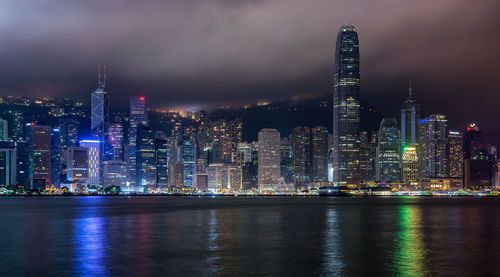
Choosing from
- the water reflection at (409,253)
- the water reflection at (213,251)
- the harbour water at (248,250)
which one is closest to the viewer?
the water reflection at (409,253)

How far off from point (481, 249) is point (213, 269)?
31377 mm

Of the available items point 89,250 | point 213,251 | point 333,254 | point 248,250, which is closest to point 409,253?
point 333,254

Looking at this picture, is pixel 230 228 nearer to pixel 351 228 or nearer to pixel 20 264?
pixel 351 228

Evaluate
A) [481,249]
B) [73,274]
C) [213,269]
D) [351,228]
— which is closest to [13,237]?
[73,274]

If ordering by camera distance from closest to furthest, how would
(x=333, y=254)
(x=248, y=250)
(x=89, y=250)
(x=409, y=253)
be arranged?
(x=333, y=254) → (x=409, y=253) → (x=248, y=250) → (x=89, y=250)

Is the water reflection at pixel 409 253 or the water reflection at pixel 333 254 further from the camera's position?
the water reflection at pixel 333 254

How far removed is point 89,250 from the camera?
5931 centimetres

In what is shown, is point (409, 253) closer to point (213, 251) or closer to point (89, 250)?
point (213, 251)

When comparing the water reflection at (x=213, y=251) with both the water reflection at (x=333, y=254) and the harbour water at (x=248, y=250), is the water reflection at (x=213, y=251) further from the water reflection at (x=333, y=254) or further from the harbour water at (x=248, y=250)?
the water reflection at (x=333, y=254)

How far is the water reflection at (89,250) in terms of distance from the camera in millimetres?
46859

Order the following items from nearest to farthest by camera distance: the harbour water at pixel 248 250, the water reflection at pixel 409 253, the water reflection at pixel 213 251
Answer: the water reflection at pixel 409 253, the harbour water at pixel 248 250, the water reflection at pixel 213 251

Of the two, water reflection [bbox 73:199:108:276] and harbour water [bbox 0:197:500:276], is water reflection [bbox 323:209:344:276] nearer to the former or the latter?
harbour water [bbox 0:197:500:276]

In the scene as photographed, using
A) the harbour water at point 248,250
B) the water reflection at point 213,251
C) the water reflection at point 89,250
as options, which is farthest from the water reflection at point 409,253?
the water reflection at point 89,250

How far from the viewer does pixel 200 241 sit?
67.1 m
